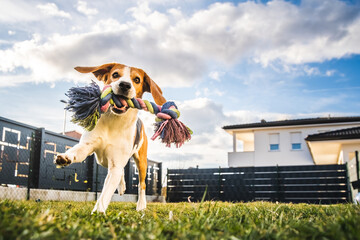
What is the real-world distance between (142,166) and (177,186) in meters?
11.2

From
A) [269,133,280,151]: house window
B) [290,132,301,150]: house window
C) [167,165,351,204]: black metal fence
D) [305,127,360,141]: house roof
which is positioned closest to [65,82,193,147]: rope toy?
[167,165,351,204]: black metal fence

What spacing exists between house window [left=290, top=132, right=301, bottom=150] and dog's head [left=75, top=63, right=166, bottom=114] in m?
24.7

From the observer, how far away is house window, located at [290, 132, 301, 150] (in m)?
27.2

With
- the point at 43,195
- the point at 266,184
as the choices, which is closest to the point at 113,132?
the point at 43,195

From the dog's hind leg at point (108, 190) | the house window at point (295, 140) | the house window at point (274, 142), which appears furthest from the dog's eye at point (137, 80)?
the house window at point (295, 140)

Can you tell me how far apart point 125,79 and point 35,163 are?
23.8 feet

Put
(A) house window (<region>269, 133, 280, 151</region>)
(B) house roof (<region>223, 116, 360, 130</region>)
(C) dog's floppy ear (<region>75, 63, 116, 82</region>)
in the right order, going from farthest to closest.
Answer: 1. (A) house window (<region>269, 133, 280, 151</region>)
2. (B) house roof (<region>223, 116, 360, 130</region>)
3. (C) dog's floppy ear (<region>75, 63, 116, 82</region>)

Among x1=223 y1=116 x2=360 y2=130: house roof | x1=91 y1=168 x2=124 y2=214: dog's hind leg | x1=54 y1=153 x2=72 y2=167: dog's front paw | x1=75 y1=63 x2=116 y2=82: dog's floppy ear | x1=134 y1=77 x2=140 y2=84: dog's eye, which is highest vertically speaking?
x1=223 y1=116 x2=360 y2=130: house roof

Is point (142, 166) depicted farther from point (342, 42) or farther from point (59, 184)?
point (342, 42)

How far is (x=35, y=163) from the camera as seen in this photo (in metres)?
9.99

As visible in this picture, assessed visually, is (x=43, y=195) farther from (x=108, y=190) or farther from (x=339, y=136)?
(x=339, y=136)

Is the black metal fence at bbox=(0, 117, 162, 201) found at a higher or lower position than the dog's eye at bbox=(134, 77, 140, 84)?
lower

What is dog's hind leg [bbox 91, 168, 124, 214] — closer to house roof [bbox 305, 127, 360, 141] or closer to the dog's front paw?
the dog's front paw

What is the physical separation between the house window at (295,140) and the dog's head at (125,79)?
81.0 feet
